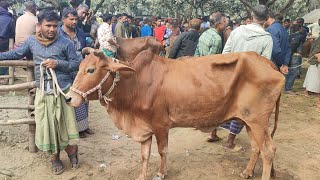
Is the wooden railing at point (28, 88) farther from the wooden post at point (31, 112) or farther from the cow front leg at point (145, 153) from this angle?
the cow front leg at point (145, 153)

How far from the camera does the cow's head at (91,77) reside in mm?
3510

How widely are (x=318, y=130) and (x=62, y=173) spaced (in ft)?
15.3

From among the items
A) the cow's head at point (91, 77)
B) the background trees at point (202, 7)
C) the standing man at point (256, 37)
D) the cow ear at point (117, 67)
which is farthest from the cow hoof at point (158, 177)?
the background trees at point (202, 7)

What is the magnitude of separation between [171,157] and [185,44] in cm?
266

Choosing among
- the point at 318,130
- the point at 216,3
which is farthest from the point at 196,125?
the point at 216,3

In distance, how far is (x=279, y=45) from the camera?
5.99 meters

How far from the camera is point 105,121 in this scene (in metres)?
6.34

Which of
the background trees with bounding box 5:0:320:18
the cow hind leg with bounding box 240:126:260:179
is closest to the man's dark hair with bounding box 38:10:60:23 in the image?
the cow hind leg with bounding box 240:126:260:179

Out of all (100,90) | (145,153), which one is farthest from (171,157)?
(100,90)

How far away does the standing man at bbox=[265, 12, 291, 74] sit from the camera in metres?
5.72

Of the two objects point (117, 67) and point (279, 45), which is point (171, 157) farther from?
point (279, 45)

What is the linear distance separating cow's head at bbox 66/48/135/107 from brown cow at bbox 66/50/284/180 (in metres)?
0.16

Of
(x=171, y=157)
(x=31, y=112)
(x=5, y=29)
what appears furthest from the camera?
(x=5, y=29)

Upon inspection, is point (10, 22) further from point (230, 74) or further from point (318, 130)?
point (318, 130)
